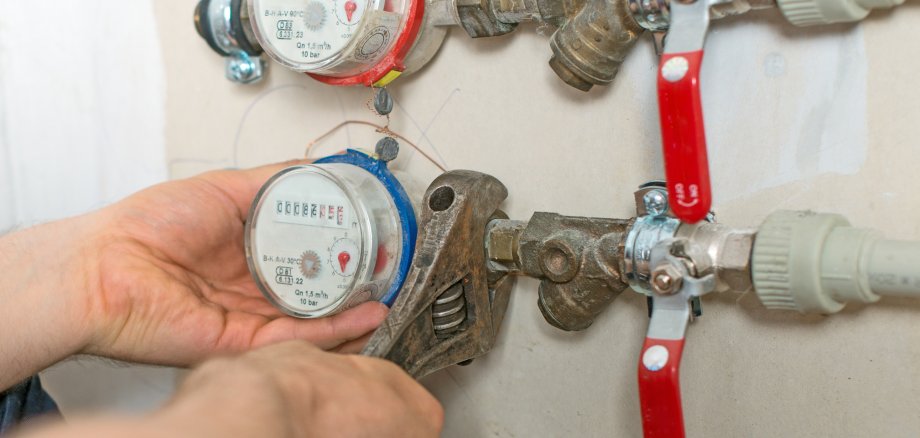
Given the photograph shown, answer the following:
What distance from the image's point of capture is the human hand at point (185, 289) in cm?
78

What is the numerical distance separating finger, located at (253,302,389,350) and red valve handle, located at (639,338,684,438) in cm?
26

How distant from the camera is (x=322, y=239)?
2.44ft

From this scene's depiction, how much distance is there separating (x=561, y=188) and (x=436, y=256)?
16 centimetres

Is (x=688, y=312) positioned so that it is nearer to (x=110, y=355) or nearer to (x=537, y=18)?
(x=537, y=18)

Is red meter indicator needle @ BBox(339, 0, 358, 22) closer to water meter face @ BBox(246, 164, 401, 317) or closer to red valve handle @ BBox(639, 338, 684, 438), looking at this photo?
water meter face @ BBox(246, 164, 401, 317)

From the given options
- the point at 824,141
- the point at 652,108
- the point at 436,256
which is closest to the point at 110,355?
the point at 436,256

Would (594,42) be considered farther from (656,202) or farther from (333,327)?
(333,327)

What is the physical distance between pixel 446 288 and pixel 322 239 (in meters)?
0.13

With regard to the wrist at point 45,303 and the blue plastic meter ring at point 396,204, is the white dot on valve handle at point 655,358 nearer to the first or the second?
the blue plastic meter ring at point 396,204

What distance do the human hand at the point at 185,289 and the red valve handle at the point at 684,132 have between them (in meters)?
0.31

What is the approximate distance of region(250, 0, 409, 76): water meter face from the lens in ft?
2.40

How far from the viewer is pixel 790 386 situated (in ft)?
2.19

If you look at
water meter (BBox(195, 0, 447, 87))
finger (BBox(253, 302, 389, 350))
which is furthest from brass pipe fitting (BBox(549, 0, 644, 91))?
finger (BBox(253, 302, 389, 350))

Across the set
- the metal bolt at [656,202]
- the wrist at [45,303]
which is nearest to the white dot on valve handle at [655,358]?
the metal bolt at [656,202]
